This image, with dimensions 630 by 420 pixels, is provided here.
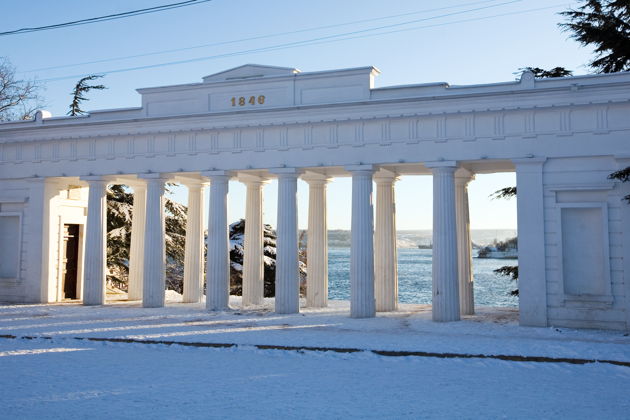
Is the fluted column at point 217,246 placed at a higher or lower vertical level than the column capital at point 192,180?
lower

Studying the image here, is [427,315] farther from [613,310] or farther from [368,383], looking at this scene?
[368,383]

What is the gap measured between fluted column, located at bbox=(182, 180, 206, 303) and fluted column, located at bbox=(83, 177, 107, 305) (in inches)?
171

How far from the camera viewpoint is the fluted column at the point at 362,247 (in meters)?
26.1

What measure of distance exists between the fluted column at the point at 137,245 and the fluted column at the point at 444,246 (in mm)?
16495

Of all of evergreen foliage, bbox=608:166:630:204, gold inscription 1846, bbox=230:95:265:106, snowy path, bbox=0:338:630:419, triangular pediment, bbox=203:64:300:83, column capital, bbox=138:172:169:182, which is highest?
triangular pediment, bbox=203:64:300:83

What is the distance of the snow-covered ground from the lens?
36.9 feet

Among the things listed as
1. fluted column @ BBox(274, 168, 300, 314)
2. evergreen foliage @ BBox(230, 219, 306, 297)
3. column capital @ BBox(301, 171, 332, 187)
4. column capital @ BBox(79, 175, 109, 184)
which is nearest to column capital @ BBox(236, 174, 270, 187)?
column capital @ BBox(301, 171, 332, 187)

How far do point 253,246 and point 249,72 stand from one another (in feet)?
29.1

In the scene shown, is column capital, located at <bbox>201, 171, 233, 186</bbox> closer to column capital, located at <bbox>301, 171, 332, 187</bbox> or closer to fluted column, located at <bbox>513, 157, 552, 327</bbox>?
column capital, located at <bbox>301, 171, 332, 187</bbox>

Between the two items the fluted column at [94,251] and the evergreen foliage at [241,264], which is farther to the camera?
the evergreen foliage at [241,264]

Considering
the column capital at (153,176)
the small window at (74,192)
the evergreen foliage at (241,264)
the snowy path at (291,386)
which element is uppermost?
the column capital at (153,176)

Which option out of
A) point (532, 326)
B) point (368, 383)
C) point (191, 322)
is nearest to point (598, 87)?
point (532, 326)

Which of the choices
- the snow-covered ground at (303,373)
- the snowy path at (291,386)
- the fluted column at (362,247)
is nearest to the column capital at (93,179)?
the snow-covered ground at (303,373)

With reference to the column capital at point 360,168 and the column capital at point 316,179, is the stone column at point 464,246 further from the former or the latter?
the column capital at point 316,179
